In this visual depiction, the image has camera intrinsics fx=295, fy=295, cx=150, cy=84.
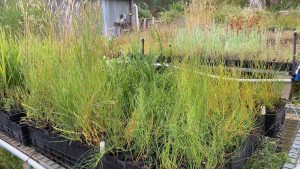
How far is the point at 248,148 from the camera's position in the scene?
1.58 meters

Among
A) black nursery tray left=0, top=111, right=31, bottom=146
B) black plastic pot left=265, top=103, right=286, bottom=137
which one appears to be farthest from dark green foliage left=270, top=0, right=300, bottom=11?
black nursery tray left=0, top=111, right=31, bottom=146

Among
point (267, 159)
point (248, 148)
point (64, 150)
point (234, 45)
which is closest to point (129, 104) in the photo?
point (64, 150)

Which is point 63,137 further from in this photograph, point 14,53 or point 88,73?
point 14,53

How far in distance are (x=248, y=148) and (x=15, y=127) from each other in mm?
1427

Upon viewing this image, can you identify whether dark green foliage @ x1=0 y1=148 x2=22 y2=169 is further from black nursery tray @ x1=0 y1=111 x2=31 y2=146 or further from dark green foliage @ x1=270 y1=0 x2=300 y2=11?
dark green foliage @ x1=270 y1=0 x2=300 y2=11

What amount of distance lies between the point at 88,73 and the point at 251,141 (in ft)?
3.14

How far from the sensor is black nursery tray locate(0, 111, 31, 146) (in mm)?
1842

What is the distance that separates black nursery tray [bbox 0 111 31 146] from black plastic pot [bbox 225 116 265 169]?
4.06ft

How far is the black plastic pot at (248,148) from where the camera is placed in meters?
1.37

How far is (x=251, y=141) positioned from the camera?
1.62 metres

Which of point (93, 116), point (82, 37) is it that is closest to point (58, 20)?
point (82, 37)

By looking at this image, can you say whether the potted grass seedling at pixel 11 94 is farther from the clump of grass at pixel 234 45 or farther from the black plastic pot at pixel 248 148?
the clump of grass at pixel 234 45

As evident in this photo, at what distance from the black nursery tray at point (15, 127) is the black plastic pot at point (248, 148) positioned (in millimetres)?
1238

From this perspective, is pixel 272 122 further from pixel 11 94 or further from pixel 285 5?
pixel 285 5
